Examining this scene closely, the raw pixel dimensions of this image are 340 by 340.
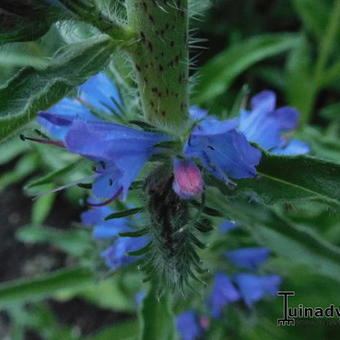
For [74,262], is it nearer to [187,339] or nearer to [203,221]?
[187,339]

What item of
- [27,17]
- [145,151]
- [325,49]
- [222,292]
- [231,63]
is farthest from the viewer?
[325,49]

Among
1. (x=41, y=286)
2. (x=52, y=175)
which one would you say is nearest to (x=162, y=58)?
(x=52, y=175)

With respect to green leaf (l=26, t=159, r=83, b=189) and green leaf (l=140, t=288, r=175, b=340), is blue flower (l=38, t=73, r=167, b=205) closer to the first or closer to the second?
green leaf (l=26, t=159, r=83, b=189)

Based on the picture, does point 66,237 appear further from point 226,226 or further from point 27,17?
point 27,17

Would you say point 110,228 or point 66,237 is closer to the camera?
point 110,228

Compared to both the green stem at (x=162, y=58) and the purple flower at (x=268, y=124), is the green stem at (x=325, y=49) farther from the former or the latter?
the green stem at (x=162, y=58)

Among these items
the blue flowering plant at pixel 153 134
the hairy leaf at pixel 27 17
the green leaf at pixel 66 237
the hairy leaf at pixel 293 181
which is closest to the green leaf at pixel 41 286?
the green leaf at pixel 66 237

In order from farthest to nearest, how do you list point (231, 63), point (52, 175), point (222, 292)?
point (231, 63) → point (222, 292) → point (52, 175)
